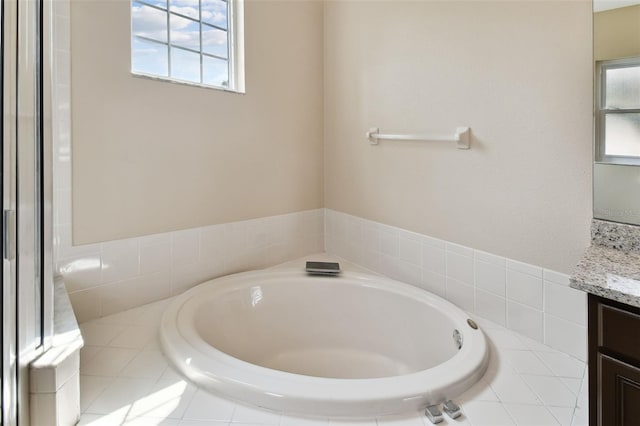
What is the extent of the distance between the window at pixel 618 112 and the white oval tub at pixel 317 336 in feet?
2.58

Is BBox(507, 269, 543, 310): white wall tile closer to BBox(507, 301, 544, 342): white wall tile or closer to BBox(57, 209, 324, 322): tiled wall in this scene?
BBox(507, 301, 544, 342): white wall tile

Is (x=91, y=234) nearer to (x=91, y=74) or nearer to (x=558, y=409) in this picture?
(x=91, y=74)

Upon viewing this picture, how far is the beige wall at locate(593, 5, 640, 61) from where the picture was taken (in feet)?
4.10

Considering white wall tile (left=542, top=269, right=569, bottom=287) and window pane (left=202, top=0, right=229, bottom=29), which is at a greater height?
window pane (left=202, top=0, right=229, bottom=29)

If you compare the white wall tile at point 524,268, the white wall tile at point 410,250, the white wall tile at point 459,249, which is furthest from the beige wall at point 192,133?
the white wall tile at point 524,268

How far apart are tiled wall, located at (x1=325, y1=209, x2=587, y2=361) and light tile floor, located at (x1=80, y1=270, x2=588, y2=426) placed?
0.28 feet

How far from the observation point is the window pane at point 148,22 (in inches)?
73.5

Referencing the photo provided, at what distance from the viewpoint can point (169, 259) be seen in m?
2.01

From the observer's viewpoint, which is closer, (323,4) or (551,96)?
(551,96)

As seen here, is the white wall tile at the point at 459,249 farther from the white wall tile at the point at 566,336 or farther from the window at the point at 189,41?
the window at the point at 189,41

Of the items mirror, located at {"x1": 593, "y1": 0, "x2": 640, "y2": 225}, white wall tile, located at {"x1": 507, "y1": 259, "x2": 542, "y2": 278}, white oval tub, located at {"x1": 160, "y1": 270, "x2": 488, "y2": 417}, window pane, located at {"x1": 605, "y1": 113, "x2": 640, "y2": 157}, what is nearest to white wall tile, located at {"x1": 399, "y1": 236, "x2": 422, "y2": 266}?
white oval tub, located at {"x1": 160, "y1": 270, "x2": 488, "y2": 417}

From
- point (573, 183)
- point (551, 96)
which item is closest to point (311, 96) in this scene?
point (551, 96)

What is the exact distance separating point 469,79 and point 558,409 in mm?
1289

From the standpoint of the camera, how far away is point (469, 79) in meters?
1.72
